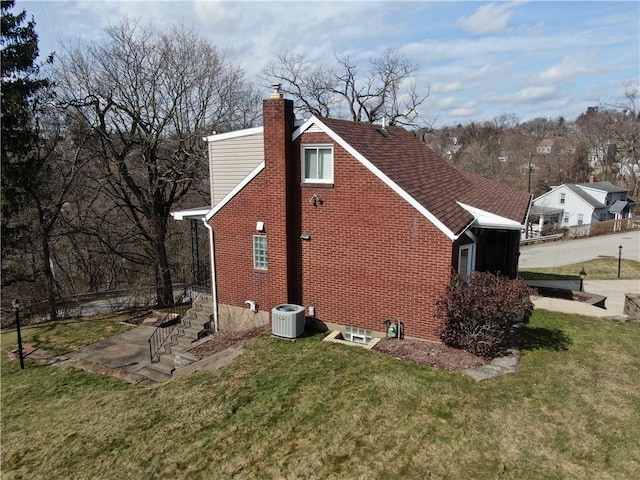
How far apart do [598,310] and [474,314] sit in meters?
7.75

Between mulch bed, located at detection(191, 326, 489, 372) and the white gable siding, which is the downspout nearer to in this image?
mulch bed, located at detection(191, 326, 489, 372)

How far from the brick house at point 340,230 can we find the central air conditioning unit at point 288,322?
28.3 inches

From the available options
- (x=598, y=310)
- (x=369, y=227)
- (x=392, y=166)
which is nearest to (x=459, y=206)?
(x=392, y=166)

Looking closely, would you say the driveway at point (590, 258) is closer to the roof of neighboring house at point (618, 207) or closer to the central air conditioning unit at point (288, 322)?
the roof of neighboring house at point (618, 207)

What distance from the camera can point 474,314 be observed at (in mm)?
9641

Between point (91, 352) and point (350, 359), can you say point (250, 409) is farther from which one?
point (91, 352)

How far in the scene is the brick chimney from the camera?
11516mm

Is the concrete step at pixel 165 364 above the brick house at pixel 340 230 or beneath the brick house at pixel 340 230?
beneath

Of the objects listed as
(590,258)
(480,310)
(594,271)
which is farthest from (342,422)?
(590,258)

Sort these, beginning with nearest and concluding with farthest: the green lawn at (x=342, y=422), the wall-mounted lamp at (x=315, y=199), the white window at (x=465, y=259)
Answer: the green lawn at (x=342, y=422) → the white window at (x=465, y=259) → the wall-mounted lamp at (x=315, y=199)

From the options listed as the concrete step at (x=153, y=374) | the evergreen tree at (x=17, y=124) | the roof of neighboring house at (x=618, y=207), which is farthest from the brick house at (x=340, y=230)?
the roof of neighboring house at (x=618, y=207)

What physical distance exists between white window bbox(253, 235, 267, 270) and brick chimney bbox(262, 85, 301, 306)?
10.6 inches

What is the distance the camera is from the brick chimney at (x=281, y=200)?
453 inches

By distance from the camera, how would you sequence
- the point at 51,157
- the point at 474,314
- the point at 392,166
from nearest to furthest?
1. the point at 474,314
2. the point at 392,166
3. the point at 51,157
